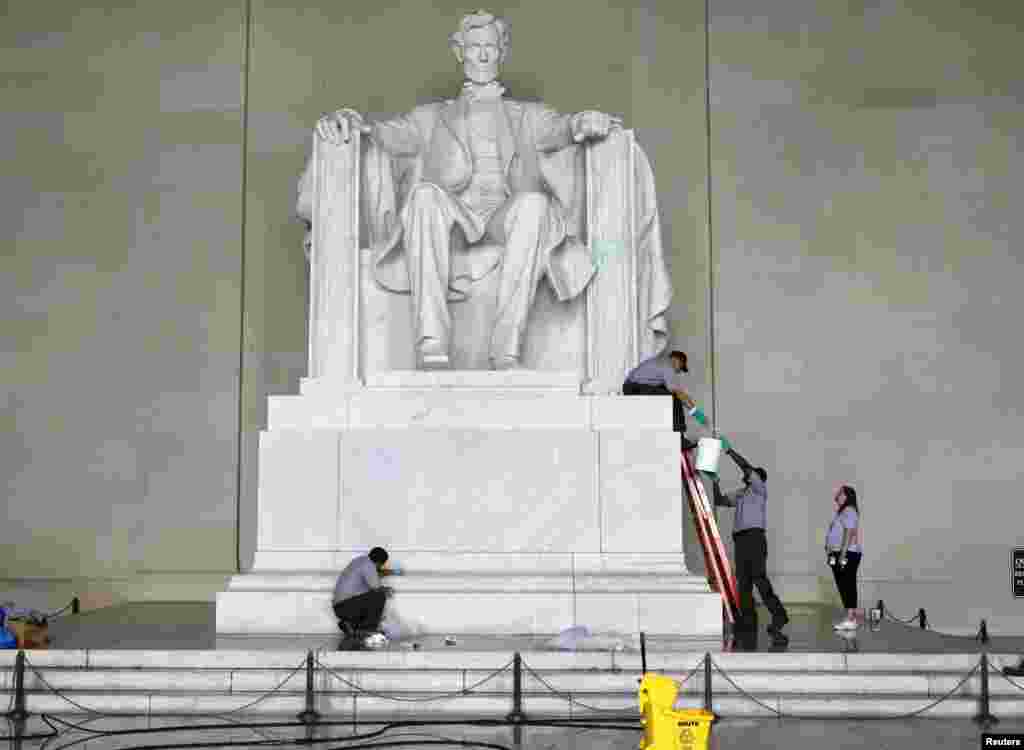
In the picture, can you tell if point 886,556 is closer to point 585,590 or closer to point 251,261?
point 585,590

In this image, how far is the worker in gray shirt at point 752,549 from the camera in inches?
340

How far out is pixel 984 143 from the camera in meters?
11.9

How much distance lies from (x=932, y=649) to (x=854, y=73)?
19.0ft

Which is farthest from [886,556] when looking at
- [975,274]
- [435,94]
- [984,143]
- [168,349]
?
[168,349]

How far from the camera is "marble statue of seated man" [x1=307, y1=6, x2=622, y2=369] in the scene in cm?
895

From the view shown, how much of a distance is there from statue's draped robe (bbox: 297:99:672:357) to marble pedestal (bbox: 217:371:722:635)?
0.98 m

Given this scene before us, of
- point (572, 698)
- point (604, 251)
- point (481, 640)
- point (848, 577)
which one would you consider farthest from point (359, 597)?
point (848, 577)

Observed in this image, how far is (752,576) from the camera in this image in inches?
343

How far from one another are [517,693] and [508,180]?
13.0ft

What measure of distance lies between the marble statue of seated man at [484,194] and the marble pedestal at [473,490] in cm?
55

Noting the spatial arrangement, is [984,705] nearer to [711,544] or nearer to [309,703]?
[711,544]

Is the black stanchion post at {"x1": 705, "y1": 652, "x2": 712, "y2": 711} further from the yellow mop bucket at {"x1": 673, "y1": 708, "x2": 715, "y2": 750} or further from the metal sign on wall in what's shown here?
the metal sign on wall

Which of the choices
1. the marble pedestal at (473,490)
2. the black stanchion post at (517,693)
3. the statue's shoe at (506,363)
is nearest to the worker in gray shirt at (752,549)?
the marble pedestal at (473,490)

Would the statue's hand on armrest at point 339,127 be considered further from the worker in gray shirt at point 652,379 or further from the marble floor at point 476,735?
the marble floor at point 476,735
